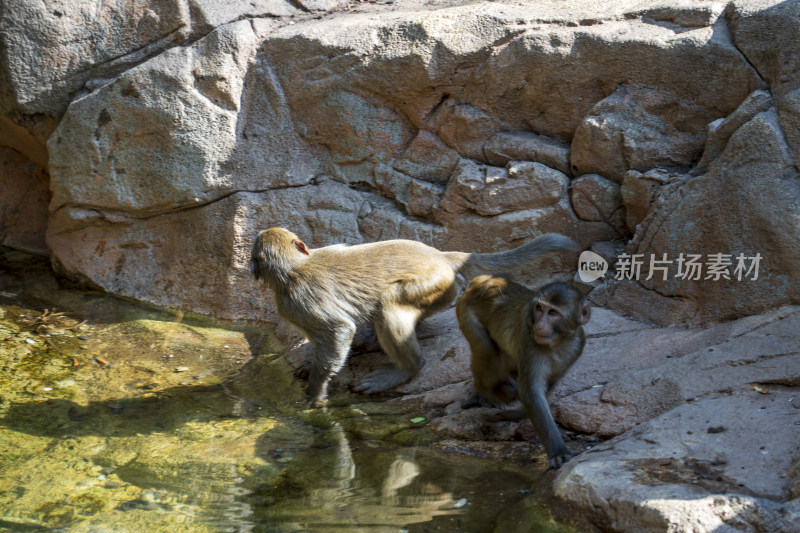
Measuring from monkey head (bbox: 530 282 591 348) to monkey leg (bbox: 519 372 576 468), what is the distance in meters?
0.28

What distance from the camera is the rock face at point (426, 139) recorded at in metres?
6.33

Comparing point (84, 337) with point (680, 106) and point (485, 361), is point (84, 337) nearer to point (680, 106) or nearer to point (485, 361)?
point (485, 361)

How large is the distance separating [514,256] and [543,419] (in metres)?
2.02

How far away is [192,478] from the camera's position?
16.0ft

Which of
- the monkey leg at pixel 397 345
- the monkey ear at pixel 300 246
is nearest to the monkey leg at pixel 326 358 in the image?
the monkey leg at pixel 397 345

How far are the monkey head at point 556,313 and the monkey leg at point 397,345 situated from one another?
1.56 meters

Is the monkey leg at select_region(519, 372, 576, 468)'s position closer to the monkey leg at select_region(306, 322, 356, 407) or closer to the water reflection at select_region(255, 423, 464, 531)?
the water reflection at select_region(255, 423, 464, 531)

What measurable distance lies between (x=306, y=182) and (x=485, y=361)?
326 cm

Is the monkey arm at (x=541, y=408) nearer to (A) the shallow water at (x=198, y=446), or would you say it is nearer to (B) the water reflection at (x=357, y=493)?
(A) the shallow water at (x=198, y=446)

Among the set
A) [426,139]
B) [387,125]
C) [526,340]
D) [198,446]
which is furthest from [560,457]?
[387,125]

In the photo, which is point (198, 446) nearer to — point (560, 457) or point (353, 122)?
point (560, 457)

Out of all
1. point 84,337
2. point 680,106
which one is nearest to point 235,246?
point 84,337

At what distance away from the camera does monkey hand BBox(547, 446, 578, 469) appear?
4.62 meters

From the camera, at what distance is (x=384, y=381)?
6.50 metres
